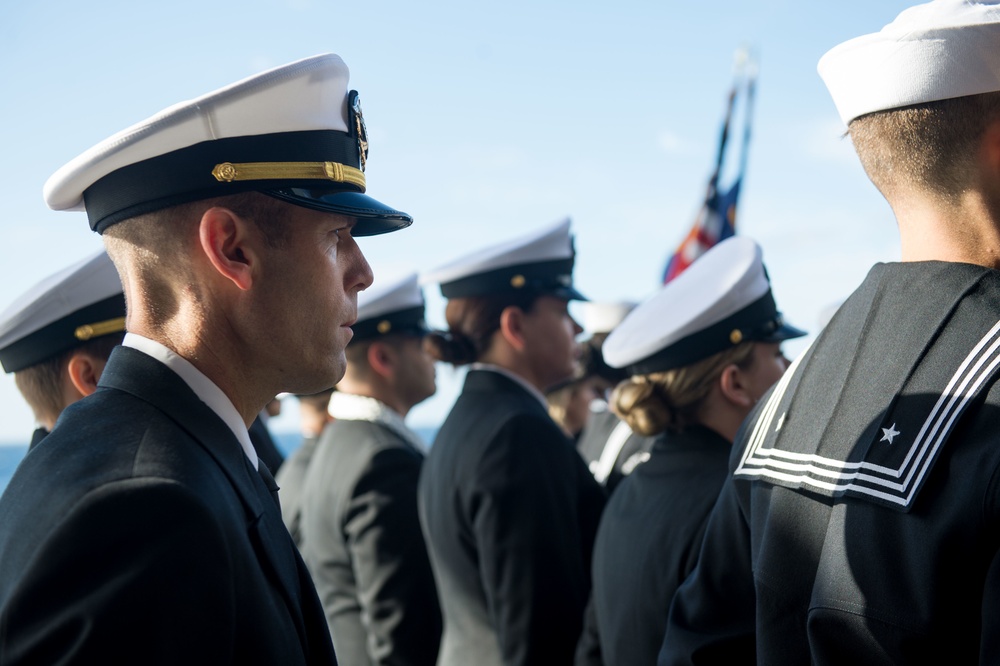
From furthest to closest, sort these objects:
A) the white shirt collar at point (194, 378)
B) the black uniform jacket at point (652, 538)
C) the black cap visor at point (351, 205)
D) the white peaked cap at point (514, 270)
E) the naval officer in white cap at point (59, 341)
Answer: the white peaked cap at point (514, 270) < the naval officer in white cap at point (59, 341) < the black uniform jacket at point (652, 538) < the black cap visor at point (351, 205) < the white shirt collar at point (194, 378)

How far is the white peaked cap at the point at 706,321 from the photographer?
3795mm

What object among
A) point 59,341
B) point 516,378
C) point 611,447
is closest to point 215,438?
point 59,341

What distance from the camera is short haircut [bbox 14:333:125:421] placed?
3.45 meters

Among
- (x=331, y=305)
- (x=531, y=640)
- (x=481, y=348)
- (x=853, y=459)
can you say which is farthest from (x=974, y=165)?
(x=481, y=348)

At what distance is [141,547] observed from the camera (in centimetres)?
179

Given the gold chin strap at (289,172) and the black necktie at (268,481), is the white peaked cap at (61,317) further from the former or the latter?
the gold chin strap at (289,172)

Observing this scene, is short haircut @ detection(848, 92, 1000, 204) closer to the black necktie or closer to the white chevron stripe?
the white chevron stripe

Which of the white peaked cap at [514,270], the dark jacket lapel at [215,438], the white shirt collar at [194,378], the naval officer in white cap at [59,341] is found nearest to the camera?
the dark jacket lapel at [215,438]

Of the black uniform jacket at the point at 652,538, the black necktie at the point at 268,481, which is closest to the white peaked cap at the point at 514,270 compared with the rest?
the black uniform jacket at the point at 652,538

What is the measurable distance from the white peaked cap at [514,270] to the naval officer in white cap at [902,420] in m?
2.96

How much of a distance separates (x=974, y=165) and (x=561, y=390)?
21.5 feet

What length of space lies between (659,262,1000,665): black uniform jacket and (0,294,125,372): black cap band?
7.06 ft

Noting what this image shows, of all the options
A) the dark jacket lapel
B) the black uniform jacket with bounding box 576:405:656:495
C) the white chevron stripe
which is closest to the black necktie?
the dark jacket lapel

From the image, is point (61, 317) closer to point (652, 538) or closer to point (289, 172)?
point (289, 172)
